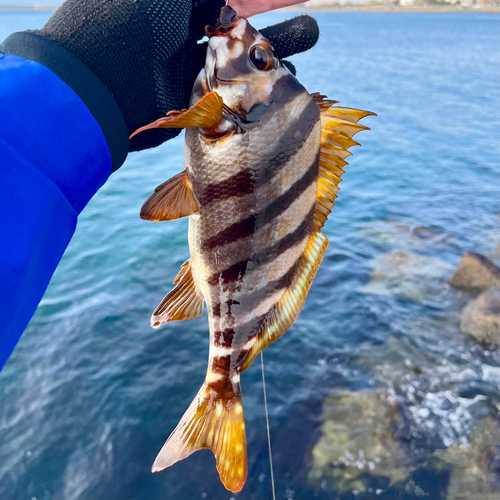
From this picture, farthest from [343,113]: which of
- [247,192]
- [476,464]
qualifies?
[476,464]

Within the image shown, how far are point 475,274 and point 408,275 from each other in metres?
1.58

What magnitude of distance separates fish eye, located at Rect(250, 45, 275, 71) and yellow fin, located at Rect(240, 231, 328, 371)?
921 mm

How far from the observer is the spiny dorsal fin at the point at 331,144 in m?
2.25

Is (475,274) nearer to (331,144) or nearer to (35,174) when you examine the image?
(331,144)

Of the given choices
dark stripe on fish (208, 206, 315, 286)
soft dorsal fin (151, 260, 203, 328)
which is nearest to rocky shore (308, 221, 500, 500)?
soft dorsal fin (151, 260, 203, 328)

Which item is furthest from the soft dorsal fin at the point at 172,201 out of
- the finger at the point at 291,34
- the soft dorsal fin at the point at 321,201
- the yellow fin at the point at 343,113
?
the finger at the point at 291,34

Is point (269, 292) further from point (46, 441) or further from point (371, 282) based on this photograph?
point (371, 282)

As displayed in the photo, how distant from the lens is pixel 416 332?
961 centimetres

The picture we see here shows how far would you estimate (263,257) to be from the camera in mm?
2285

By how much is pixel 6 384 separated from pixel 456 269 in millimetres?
10849

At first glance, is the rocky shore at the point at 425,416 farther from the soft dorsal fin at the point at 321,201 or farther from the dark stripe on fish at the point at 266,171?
the dark stripe on fish at the point at 266,171

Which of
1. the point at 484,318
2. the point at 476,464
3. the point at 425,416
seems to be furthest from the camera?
the point at 484,318

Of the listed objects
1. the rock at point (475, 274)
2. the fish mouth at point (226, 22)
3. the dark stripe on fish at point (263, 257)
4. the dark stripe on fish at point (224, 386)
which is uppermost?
the fish mouth at point (226, 22)

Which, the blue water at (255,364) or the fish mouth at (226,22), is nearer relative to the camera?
the fish mouth at (226,22)
